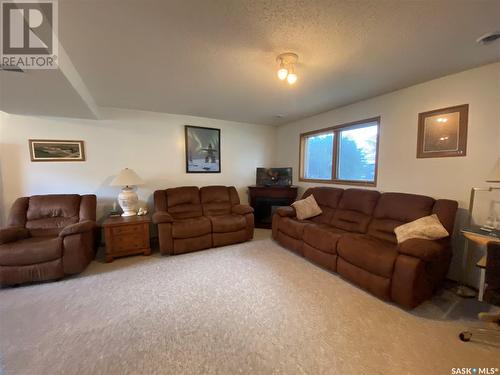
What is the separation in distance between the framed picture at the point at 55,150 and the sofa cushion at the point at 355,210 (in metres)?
4.27

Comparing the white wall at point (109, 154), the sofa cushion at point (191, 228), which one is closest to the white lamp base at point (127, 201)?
the white wall at point (109, 154)

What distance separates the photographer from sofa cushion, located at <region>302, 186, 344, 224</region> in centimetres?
330

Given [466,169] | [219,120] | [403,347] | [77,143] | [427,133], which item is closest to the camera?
[403,347]

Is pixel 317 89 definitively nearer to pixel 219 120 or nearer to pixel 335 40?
pixel 335 40

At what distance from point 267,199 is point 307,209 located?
1.18 meters

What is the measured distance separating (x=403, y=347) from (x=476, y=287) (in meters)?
1.53

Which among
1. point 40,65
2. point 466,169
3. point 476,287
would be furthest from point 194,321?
point 466,169

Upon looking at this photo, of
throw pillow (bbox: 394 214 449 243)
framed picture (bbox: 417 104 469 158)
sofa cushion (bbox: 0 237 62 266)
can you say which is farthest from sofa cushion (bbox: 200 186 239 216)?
framed picture (bbox: 417 104 469 158)

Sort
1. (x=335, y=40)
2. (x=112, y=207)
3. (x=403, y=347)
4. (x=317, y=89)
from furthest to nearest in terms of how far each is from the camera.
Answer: (x=112, y=207)
(x=317, y=89)
(x=335, y=40)
(x=403, y=347)

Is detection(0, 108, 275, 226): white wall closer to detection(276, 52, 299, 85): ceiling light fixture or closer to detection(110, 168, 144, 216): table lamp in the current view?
detection(110, 168, 144, 216): table lamp

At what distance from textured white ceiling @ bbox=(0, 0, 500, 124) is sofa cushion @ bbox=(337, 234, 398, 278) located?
191 cm

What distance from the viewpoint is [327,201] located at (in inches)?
135

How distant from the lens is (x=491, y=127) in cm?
208

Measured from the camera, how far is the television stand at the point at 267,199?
4285 millimetres
